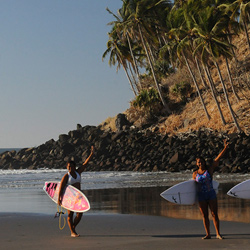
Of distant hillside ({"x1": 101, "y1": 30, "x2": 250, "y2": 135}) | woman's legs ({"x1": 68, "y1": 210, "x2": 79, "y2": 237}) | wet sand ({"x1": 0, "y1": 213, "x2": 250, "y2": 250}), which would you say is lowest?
wet sand ({"x1": 0, "y1": 213, "x2": 250, "y2": 250})

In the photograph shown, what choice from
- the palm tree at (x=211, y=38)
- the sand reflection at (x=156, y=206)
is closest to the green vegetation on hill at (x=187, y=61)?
the palm tree at (x=211, y=38)

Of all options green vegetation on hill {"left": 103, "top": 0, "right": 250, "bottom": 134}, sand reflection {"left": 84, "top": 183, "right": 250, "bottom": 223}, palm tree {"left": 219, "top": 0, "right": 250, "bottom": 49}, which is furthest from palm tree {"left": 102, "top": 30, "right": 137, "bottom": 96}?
sand reflection {"left": 84, "top": 183, "right": 250, "bottom": 223}

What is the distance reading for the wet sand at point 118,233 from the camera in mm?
9094

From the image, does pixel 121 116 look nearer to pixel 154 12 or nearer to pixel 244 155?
pixel 154 12

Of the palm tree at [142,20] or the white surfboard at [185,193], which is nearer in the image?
the white surfboard at [185,193]

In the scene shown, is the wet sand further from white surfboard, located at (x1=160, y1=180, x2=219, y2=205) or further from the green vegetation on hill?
the green vegetation on hill

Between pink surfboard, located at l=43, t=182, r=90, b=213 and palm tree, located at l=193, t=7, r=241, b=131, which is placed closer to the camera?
pink surfboard, located at l=43, t=182, r=90, b=213

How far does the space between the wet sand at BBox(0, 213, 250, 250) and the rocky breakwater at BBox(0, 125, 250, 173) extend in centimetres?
1835

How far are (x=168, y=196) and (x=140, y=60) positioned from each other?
165 ft

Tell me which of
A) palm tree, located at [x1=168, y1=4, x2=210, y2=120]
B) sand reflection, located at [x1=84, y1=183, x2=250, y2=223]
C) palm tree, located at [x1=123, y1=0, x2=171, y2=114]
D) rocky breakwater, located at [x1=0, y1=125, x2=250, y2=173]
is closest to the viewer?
sand reflection, located at [x1=84, y1=183, x2=250, y2=223]

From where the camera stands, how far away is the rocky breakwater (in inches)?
1313

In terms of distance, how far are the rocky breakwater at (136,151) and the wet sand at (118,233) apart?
1835 cm

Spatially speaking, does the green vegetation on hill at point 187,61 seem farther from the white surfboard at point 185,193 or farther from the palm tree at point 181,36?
the white surfboard at point 185,193

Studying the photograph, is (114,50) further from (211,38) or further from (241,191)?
(241,191)
